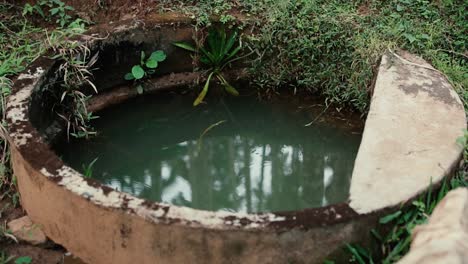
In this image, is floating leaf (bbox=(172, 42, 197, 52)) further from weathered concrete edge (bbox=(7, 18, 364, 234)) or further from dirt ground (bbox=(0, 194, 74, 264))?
dirt ground (bbox=(0, 194, 74, 264))

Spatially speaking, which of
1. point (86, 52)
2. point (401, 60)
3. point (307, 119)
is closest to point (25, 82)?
point (86, 52)

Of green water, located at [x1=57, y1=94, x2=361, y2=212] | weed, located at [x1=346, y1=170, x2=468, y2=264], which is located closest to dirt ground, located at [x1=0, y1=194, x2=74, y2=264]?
green water, located at [x1=57, y1=94, x2=361, y2=212]

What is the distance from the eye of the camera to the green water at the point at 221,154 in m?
4.31

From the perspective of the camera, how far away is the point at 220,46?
5414 millimetres

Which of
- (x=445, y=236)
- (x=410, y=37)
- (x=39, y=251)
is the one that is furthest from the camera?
(x=410, y=37)

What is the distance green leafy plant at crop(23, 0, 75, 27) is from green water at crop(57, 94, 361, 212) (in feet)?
3.07

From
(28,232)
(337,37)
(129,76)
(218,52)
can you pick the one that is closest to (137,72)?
(129,76)

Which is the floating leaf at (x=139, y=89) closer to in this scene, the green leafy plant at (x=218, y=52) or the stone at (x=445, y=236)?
the green leafy plant at (x=218, y=52)

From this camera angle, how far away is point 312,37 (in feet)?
17.0

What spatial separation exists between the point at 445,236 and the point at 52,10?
396 centimetres

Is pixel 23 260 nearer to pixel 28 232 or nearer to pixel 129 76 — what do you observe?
pixel 28 232

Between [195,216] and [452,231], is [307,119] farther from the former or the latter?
[452,231]

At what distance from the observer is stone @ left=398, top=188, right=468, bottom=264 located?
2482 mm

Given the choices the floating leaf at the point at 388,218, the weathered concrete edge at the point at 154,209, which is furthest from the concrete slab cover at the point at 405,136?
the weathered concrete edge at the point at 154,209
